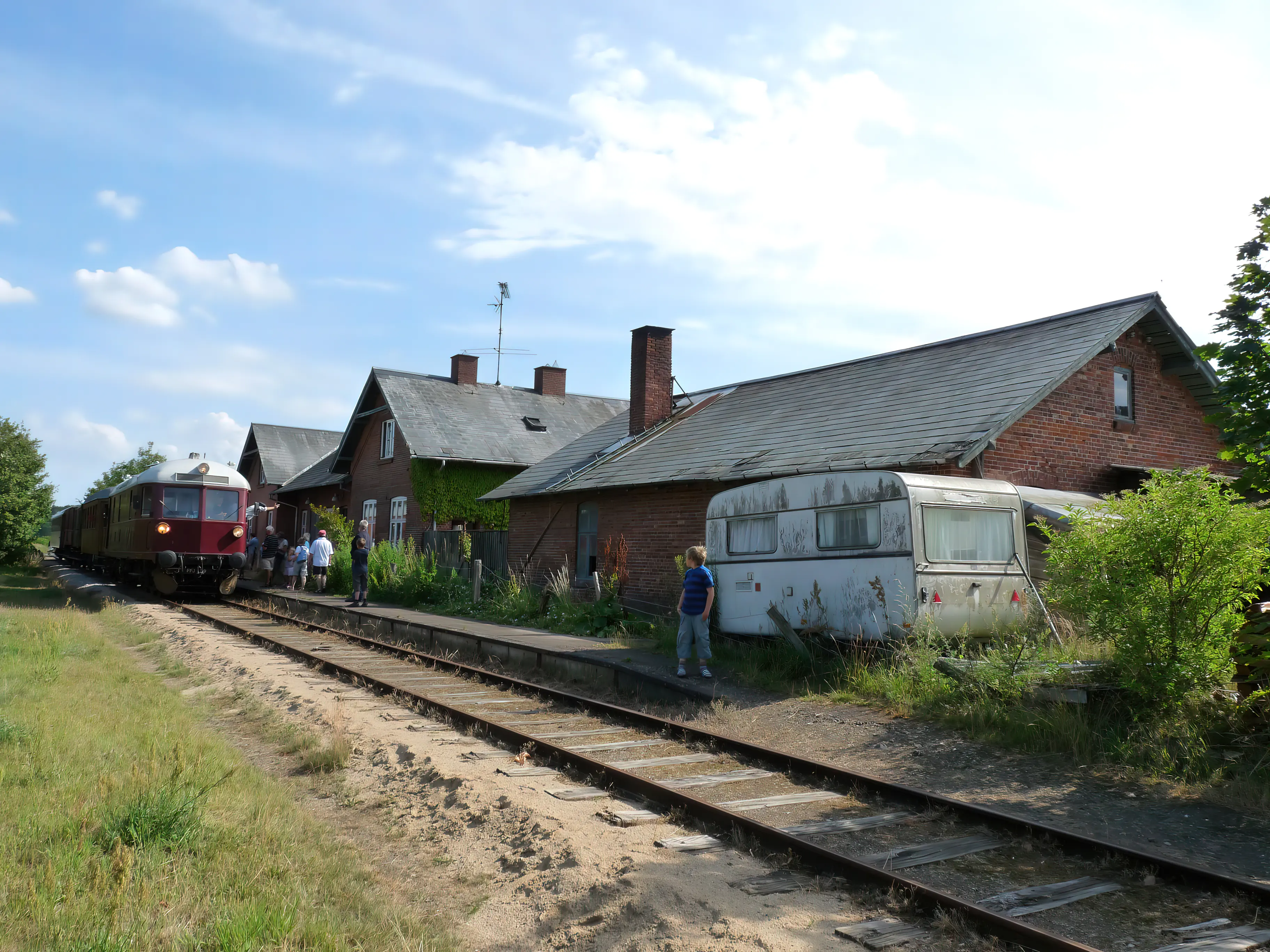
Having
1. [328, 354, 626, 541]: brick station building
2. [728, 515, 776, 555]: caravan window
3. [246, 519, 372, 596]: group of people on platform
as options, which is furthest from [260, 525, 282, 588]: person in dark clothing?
[728, 515, 776, 555]: caravan window

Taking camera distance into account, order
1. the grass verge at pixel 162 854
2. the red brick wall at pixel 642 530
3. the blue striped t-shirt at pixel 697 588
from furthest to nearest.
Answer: the red brick wall at pixel 642 530, the blue striped t-shirt at pixel 697 588, the grass verge at pixel 162 854

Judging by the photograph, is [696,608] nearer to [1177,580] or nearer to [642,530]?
[1177,580]

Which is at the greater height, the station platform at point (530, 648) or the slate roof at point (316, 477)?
the slate roof at point (316, 477)

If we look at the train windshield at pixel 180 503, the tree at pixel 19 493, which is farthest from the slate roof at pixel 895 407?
the tree at pixel 19 493

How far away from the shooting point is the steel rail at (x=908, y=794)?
4668 millimetres

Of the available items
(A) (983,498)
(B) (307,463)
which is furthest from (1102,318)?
(B) (307,463)

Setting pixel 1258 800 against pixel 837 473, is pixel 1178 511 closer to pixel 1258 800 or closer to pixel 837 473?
pixel 1258 800

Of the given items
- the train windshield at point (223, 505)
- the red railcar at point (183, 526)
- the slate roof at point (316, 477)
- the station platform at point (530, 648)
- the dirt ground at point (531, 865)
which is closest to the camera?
the dirt ground at point (531, 865)

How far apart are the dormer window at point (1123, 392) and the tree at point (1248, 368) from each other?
9300 millimetres

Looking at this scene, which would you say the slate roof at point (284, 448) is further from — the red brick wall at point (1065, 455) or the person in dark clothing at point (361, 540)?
the red brick wall at point (1065, 455)

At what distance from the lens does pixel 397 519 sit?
96.5ft

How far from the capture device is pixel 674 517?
56.2 feet

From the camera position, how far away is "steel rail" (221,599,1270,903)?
467cm

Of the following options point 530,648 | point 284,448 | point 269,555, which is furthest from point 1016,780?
point 284,448
